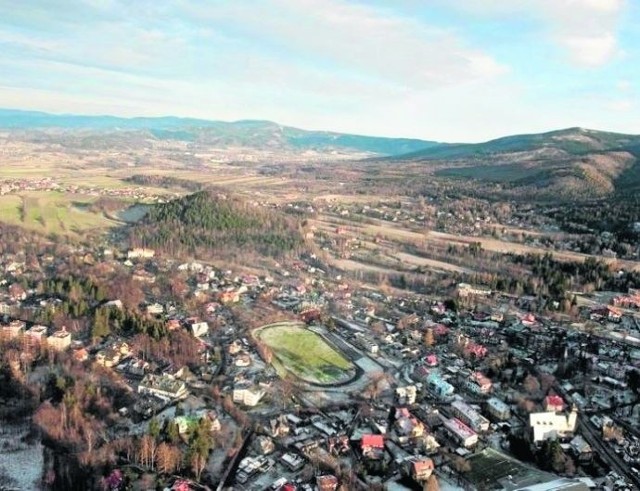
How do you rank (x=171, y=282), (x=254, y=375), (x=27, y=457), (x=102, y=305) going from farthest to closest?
1. (x=171, y=282)
2. (x=102, y=305)
3. (x=254, y=375)
4. (x=27, y=457)

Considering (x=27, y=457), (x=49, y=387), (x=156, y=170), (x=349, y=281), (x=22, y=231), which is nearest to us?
(x=27, y=457)

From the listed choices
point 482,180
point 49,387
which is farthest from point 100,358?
point 482,180

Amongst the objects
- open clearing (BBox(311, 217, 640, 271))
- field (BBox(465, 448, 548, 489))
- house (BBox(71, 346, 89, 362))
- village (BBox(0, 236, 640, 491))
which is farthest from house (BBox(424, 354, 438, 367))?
open clearing (BBox(311, 217, 640, 271))

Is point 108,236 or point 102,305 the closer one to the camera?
point 102,305

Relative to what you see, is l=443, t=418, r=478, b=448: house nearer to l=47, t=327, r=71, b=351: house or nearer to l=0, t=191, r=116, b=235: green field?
l=47, t=327, r=71, b=351: house

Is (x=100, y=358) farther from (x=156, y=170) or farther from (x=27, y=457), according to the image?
(x=156, y=170)

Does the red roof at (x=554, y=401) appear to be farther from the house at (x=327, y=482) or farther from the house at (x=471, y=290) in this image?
the house at (x=471, y=290)
